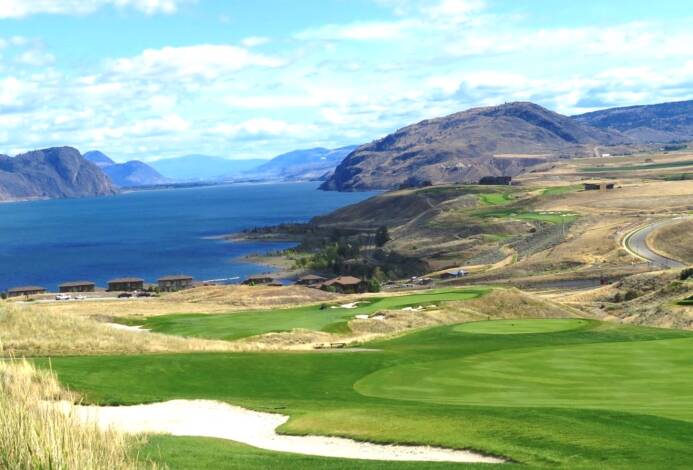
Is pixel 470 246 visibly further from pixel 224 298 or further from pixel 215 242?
pixel 215 242

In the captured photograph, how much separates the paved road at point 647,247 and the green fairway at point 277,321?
41.6m

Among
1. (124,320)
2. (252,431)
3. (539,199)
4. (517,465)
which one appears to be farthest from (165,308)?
(539,199)

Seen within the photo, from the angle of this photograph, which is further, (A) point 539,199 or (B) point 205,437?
(A) point 539,199

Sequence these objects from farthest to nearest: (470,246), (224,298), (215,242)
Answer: (215,242) < (470,246) < (224,298)

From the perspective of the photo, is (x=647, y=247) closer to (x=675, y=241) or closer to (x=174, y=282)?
(x=675, y=241)

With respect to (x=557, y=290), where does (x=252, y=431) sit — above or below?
above

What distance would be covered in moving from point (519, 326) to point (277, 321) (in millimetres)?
14219

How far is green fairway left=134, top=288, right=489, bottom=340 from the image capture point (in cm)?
4350

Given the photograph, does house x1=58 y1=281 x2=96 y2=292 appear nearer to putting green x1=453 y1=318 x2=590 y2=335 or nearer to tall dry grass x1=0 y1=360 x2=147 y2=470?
putting green x1=453 y1=318 x2=590 y2=335

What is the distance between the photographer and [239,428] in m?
18.4

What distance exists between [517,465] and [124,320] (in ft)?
142

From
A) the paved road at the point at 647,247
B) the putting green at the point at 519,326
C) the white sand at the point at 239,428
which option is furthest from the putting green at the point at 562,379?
the paved road at the point at 647,247

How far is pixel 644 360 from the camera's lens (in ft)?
85.8

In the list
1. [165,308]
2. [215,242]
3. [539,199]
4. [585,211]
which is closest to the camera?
[165,308]
